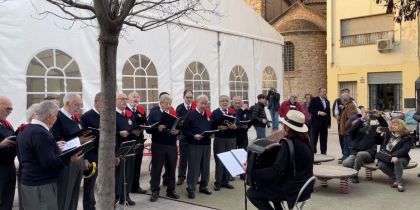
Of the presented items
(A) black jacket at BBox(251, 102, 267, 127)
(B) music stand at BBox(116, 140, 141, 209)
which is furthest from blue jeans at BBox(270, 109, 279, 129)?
(B) music stand at BBox(116, 140, 141, 209)

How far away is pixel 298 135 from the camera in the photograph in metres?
4.96

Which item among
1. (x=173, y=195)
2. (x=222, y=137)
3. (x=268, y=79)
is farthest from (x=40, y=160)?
(x=268, y=79)

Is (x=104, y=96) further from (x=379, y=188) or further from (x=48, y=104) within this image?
(x=379, y=188)

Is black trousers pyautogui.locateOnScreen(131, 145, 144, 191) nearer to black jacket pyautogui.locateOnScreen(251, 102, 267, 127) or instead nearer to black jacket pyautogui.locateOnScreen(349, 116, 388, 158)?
black jacket pyautogui.locateOnScreen(251, 102, 267, 127)

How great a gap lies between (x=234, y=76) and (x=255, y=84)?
127 cm

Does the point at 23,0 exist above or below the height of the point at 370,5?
below

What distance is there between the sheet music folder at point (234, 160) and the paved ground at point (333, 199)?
1.54 meters

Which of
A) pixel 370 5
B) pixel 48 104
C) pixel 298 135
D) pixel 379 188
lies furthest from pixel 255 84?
pixel 370 5

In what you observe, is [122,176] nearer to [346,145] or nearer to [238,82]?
[346,145]

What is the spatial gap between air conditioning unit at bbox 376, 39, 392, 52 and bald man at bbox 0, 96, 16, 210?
22976 mm

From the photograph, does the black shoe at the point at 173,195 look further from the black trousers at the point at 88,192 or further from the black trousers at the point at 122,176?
the black trousers at the point at 88,192

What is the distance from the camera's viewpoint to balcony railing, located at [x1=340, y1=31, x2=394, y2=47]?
25.0m

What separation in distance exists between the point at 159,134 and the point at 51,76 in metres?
2.64

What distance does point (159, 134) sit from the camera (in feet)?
24.1
